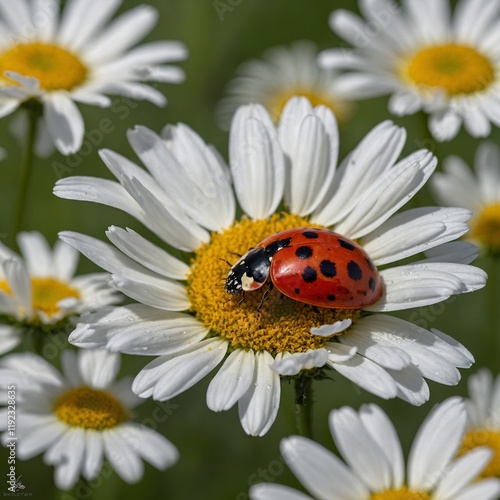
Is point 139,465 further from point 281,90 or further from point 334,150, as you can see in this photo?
point 281,90

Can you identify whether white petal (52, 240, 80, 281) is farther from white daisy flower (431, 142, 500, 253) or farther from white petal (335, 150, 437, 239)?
white daisy flower (431, 142, 500, 253)

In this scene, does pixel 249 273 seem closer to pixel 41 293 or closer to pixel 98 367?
pixel 98 367

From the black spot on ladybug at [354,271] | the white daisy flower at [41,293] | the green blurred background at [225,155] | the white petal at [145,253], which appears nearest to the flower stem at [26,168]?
the white daisy flower at [41,293]

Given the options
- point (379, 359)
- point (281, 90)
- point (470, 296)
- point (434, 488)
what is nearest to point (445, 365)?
point (379, 359)

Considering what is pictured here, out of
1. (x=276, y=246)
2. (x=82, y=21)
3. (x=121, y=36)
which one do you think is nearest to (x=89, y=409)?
(x=276, y=246)

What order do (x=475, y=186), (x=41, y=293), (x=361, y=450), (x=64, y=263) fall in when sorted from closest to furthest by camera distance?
1. (x=361, y=450)
2. (x=41, y=293)
3. (x=64, y=263)
4. (x=475, y=186)

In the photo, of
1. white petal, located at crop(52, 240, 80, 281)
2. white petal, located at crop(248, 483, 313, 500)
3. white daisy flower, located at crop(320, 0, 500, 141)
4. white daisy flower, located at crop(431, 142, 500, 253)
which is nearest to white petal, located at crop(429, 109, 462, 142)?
white daisy flower, located at crop(320, 0, 500, 141)
